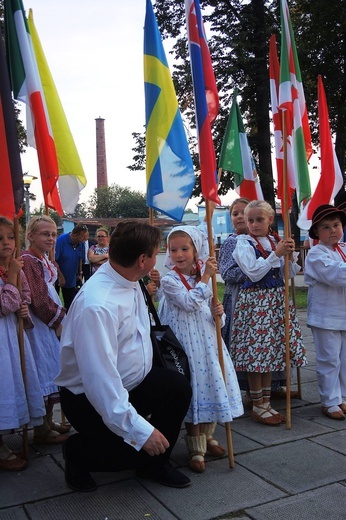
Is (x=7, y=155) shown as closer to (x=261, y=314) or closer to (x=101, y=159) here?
(x=261, y=314)

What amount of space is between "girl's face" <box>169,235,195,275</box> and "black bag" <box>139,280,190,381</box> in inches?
15.8

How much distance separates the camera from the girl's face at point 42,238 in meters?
4.39

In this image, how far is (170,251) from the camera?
394cm

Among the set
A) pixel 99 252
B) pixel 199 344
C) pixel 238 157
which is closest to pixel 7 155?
pixel 199 344

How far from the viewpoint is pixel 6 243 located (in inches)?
151

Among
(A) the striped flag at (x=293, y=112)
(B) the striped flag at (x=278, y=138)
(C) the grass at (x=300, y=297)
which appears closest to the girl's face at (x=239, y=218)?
(B) the striped flag at (x=278, y=138)

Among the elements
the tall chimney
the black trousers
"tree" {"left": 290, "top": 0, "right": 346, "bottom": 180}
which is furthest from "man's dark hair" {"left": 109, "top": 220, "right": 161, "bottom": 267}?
the tall chimney

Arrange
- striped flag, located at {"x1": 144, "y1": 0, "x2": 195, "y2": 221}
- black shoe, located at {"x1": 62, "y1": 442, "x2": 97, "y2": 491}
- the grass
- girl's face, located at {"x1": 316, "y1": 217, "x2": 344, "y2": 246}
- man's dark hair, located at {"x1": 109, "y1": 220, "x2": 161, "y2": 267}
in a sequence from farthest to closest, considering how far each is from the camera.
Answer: the grass < girl's face, located at {"x1": 316, "y1": 217, "x2": 344, "y2": 246} < striped flag, located at {"x1": 144, "y1": 0, "x2": 195, "y2": 221} < black shoe, located at {"x1": 62, "y1": 442, "x2": 97, "y2": 491} < man's dark hair, located at {"x1": 109, "y1": 220, "x2": 161, "y2": 267}

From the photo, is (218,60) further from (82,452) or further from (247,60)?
(82,452)

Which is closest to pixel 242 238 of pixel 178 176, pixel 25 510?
pixel 178 176

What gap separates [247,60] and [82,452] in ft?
50.0

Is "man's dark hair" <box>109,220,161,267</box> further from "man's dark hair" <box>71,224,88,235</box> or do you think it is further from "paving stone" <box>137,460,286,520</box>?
"man's dark hair" <box>71,224,88,235</box>

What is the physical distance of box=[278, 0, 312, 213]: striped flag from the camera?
15.7 ft

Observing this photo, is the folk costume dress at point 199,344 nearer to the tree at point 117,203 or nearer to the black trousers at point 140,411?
the black trousers at point 140,411
